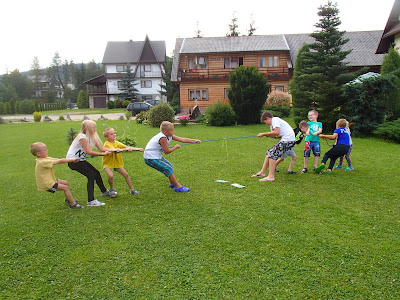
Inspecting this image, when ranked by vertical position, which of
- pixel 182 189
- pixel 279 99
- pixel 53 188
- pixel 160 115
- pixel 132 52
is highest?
pixel 132 52

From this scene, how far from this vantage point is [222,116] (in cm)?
2017

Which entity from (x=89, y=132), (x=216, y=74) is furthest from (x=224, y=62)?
(x=89, y=132)

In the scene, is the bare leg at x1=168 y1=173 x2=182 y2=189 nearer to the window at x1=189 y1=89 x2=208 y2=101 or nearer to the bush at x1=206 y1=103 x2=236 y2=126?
the bush at x1=206 y1=103 x2=236 y2=126

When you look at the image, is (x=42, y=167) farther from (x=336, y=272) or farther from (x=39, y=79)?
(x=39, y=79)

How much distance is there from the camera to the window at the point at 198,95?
Result: 34156 millimetres

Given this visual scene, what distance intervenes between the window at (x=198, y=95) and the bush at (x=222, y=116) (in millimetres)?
13875

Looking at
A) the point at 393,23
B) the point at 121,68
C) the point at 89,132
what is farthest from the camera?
the point at 121,68

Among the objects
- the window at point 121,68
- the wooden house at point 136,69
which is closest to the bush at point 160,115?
the wooden house at point 136,69

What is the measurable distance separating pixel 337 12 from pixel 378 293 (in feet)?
49.8

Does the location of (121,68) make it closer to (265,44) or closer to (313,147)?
(265,44)

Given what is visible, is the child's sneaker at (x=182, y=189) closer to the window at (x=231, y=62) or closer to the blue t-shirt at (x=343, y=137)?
the blue t-shirt at (x=343, y=137)

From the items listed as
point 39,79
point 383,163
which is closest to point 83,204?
point 383,163

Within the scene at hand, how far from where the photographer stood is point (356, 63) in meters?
31.0

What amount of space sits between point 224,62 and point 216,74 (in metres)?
1.61
